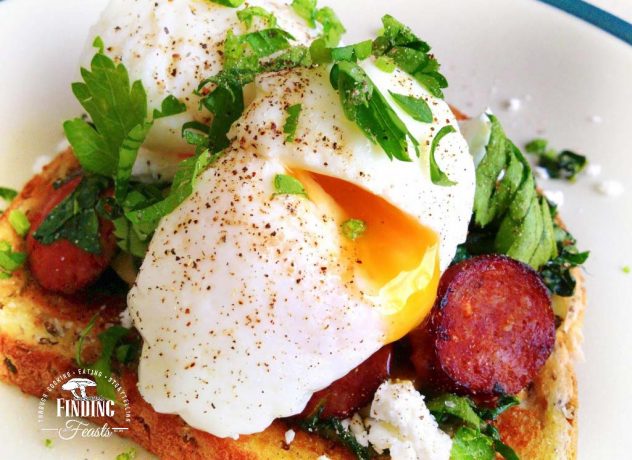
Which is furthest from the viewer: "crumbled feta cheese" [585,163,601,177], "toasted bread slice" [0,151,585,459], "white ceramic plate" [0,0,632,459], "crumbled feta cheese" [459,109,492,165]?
"crumbled feta cheese" [585,163,601,177]

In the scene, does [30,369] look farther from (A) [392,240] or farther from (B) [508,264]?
(B) [508,264]

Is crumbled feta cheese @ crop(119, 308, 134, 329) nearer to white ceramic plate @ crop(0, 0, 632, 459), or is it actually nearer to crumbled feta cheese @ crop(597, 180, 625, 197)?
white ceramic plate @ crop(0, 0, 632, 459)

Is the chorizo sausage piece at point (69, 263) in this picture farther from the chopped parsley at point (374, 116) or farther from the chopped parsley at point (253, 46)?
the chopped parsley at point (374, 116)

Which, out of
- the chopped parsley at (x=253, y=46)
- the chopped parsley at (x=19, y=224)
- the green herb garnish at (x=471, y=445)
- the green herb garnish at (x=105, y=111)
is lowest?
the chopped parsley at (x=19, y=224)

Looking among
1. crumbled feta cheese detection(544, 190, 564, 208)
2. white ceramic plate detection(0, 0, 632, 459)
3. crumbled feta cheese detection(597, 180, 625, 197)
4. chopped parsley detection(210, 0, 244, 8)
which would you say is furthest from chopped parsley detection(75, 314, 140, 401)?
crumbled feta cheese detection(597, 180, 625, 197)

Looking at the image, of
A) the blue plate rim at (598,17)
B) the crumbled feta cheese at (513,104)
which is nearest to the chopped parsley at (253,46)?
the crumbled feta cheese at (513,104)

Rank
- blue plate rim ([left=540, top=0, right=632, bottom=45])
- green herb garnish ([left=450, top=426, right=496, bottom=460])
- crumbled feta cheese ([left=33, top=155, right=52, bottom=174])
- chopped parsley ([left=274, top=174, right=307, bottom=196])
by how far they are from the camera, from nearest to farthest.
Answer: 1. chopped parsley ([left=274, top=174, right=307, bottom=196])
2. green herb garnish ([left=450, top=426, right=496, bottom=460])
3. crumbled feta cheese ([left=33, top=155, right=52, bottom=174])
4. blue plate rim ([left=540, top=0, right=632, bottom=45])

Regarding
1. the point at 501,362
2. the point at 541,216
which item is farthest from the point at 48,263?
the point at 541,216
